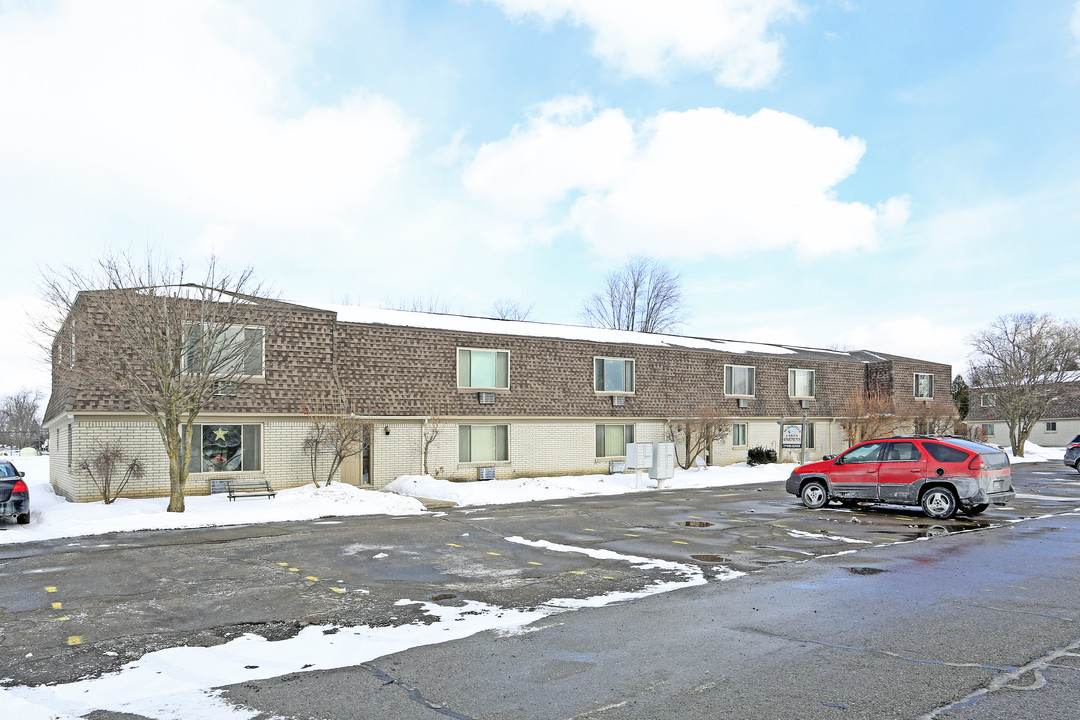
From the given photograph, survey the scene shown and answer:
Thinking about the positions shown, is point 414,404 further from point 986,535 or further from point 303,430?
Result: point 986,535

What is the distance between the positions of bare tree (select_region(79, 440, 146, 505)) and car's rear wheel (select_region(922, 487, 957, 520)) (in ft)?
61.3

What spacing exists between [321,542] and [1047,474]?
95.2 feet

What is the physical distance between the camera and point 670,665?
6020mm

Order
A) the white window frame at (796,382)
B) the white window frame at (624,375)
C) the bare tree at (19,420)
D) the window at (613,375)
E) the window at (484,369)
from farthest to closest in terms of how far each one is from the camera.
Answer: the bare tree at (19,420), the white window frame at (796,382), the window at (613,375), the white window frame at (624,375), the window at (484,369)

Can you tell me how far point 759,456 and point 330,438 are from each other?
18.5 m

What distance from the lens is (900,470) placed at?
1583 centimetres

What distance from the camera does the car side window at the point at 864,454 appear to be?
16.5 metres

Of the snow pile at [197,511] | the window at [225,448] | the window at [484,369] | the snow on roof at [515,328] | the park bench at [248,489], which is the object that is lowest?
the snow pile at [197,511]

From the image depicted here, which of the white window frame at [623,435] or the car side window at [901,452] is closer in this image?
the car side window at [901,452]

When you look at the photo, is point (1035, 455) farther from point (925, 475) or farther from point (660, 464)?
point (925, 475)

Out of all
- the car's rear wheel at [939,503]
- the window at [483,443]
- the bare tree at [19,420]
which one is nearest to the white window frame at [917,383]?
the window at [483,443]

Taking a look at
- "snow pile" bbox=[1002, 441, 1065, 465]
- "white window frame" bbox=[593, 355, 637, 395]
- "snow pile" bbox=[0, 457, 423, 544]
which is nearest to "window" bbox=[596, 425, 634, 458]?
"white window frame" bbox=[593, 355, 637, 395]

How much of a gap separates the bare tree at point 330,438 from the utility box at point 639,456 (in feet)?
Result: 28.2

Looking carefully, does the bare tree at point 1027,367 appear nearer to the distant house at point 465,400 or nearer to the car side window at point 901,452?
the distant house at point 465,400
